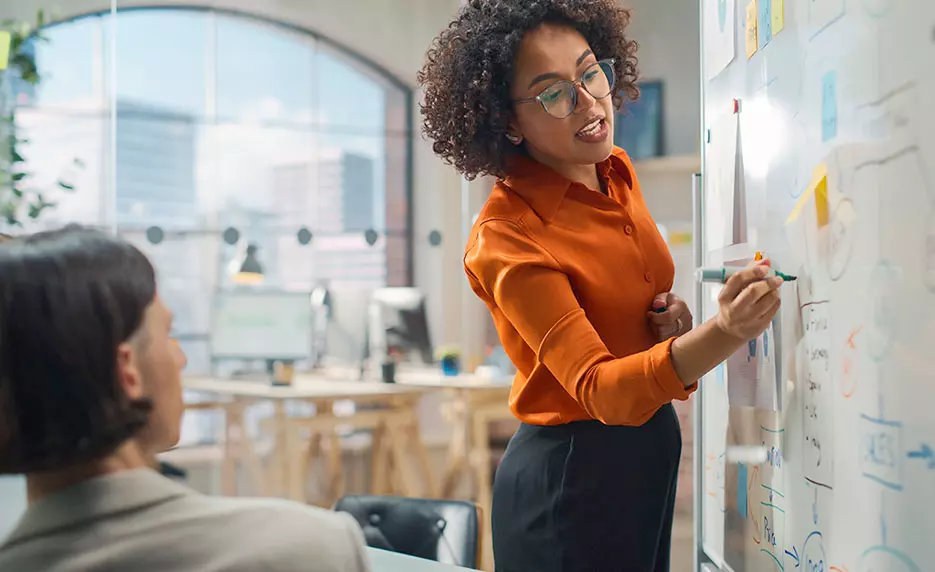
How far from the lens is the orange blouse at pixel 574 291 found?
1.28m

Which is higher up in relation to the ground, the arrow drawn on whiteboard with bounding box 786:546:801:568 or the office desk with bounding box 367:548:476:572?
the arrow drawn on whiteboard with bounding box 786:546:801:568

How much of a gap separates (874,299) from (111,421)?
872 mm

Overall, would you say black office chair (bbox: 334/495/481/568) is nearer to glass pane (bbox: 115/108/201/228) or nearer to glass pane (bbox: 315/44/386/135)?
glass pane (bbox: 115/108/201/228)

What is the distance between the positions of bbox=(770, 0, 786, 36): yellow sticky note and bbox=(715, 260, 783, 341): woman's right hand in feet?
1.54

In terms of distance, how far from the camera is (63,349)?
30.5 inches

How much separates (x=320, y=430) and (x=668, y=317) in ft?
12.8

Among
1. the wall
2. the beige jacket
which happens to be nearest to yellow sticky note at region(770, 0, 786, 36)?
the beige jacket

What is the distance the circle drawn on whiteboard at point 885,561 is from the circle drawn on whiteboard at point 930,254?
32cm

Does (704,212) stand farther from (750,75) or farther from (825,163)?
(825,163)

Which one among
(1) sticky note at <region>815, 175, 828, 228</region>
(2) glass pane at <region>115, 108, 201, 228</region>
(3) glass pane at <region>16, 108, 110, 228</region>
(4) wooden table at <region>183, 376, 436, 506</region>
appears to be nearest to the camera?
(1) sticky note at <region>815, 175, 828, 228</region>

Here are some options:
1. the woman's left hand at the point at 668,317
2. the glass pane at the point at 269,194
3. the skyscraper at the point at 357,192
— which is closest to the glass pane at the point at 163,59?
the glass pane at the point at 269,194

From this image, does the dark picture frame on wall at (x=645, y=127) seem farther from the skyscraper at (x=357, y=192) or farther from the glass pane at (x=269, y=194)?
the glass pane at (x=269, y=194)

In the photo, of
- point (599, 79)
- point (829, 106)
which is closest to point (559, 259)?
point (599, 79)

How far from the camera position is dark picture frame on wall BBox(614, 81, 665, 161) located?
19.5 feet
